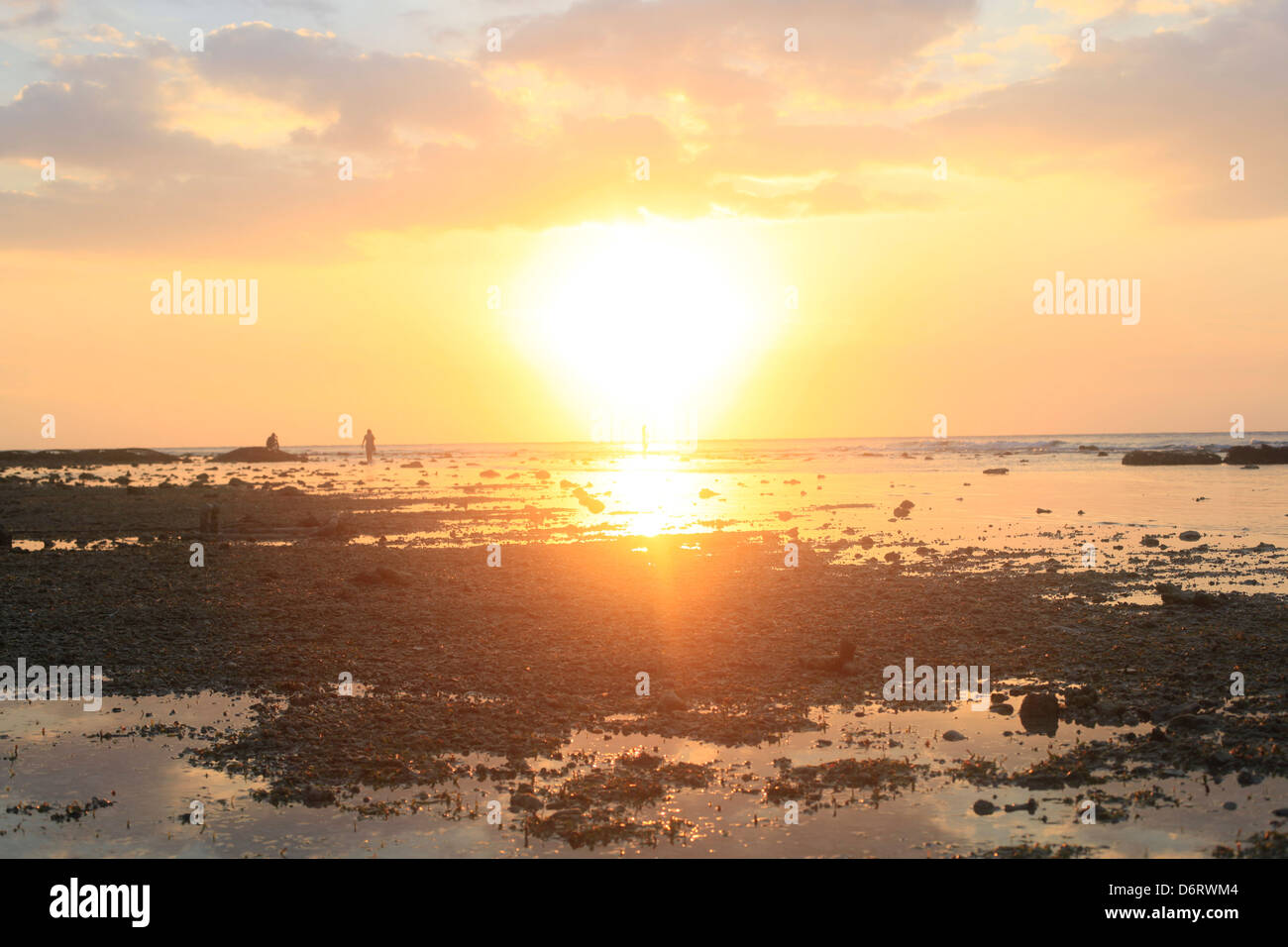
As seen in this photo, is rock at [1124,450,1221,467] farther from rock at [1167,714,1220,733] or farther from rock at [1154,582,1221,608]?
rock at [1167,714,1220,733]

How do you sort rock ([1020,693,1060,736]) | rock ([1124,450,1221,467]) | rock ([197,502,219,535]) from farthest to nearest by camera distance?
rock ([1124,450,1221,467]) → rock ([197,502,219,535]) → rock ([1020,693,1060,736])

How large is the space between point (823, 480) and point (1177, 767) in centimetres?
6094

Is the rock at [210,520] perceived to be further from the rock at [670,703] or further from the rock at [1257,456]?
the rock at [1257,456]

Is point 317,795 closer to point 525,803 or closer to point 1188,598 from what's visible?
point 525,803

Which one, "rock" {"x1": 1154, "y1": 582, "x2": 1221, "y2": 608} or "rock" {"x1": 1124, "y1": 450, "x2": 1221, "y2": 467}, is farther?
"rock" {"x1": 1124, "y1": 450, "x2": 1221, "y2": 467}

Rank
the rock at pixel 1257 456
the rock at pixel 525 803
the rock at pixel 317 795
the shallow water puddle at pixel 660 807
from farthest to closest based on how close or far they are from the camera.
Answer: the rock at pixel 1257 456
the rock at pixel 317 795
the rock at pixel 525 803
the shallow water puddle at pixel 660 807

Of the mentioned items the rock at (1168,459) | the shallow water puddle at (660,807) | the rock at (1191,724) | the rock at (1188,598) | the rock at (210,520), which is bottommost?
the shallow water puddle at (660,807)

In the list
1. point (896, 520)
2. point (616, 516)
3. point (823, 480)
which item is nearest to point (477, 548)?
point (616, 516)

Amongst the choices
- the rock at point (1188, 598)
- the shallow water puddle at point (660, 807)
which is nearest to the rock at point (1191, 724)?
the shallow water puddle at point (660, 807)

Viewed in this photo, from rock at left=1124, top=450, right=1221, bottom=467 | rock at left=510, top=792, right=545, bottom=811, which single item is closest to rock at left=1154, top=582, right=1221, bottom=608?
rock at left=510, top=792, right=545, bottom=811

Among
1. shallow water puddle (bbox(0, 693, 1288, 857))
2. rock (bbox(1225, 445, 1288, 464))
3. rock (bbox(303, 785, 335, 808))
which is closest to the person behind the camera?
shallow water puddle (bbox(0, 693, 1288, 857))

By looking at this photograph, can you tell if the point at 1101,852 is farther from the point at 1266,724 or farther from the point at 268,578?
Result: the point at 268,578
